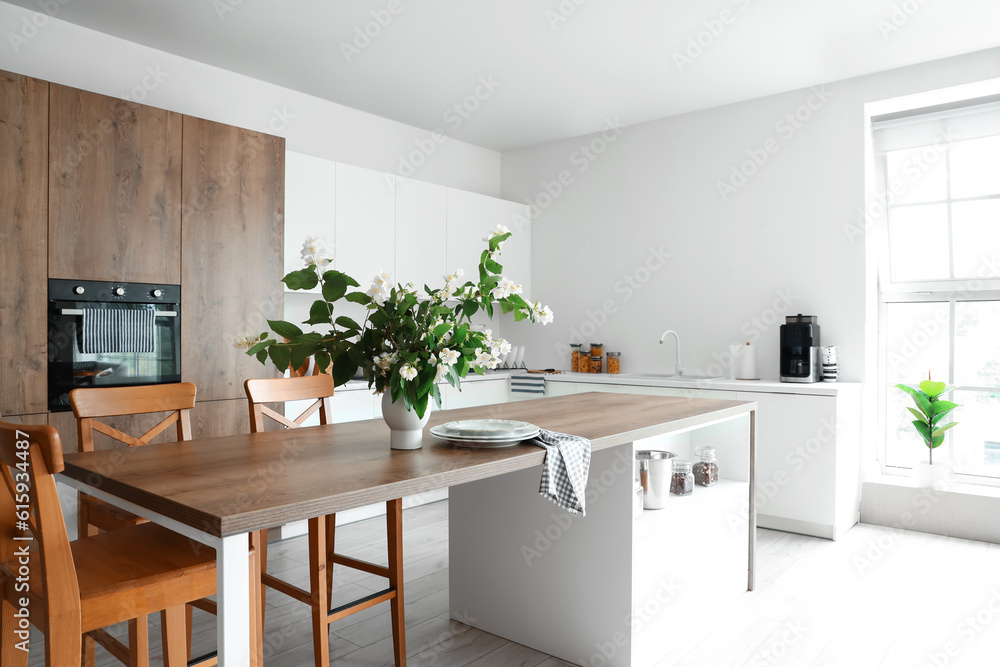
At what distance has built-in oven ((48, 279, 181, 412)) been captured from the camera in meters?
2.79

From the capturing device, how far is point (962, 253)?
12.8ft

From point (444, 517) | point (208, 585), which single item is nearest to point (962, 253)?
point (444, 517)

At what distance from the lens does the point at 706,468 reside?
2850 mm

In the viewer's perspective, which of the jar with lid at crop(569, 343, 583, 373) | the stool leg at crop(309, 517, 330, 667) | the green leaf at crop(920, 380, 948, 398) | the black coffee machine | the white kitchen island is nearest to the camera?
the stool leg at crop(309, 517, 330, 667)

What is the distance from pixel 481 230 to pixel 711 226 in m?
1.66

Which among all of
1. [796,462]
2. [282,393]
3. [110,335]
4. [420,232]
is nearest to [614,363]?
[796,462]

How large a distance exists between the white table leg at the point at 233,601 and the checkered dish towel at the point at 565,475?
76 centimetres

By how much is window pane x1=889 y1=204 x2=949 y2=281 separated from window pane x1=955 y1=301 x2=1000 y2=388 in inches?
10.0

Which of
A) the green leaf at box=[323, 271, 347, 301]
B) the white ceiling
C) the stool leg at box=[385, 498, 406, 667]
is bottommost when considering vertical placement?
the stool leg at box=[385, 498, 406, 667]

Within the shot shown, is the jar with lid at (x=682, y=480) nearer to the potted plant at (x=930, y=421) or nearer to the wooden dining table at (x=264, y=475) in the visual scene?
the wooden dining table at (x=264, y=475)

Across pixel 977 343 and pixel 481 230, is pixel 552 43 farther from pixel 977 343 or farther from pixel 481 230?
pixel 977 343

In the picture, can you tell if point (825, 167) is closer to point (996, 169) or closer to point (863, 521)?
point (996, 169)

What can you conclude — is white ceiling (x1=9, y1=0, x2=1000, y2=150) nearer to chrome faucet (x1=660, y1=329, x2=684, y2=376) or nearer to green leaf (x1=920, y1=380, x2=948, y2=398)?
chrome faucet (x1=660, y1=329, x2=684, y2=376)

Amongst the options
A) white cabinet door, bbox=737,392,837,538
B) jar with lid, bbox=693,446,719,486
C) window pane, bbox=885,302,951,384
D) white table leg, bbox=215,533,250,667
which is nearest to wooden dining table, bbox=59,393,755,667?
white table leg, bbox=215,533,250,667
